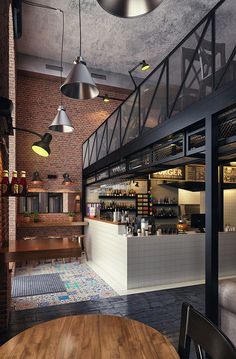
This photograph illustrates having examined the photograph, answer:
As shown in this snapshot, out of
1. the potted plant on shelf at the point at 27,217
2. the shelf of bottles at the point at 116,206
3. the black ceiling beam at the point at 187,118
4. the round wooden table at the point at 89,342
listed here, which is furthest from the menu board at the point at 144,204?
the round wooden table at the point at 89,342

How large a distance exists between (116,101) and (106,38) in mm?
2951

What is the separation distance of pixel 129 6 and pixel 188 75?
2.32 metres

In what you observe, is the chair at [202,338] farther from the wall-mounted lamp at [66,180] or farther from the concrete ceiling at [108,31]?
the wall-mounted lamp at [66,180]

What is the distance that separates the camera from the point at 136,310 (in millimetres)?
4184

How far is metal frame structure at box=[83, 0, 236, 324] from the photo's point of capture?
2971 millimetres

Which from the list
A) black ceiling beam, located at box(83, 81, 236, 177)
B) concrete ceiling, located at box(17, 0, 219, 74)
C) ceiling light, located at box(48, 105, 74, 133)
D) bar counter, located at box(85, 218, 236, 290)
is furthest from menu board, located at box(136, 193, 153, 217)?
ceiling light, located at box(48, 105, 74, 133)

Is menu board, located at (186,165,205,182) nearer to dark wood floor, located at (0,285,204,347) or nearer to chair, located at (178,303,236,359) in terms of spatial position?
dark wood floor, located at (0,285,204,347)

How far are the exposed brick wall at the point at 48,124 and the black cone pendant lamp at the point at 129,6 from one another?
8.07 meters

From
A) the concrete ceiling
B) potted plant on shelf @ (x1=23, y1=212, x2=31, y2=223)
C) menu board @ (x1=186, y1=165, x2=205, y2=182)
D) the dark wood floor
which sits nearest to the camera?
the dark wood floor

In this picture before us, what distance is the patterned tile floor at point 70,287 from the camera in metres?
4.71

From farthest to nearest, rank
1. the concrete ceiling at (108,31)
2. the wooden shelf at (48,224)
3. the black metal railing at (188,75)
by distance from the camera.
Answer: the wooden shelf at (48,224), the concrete ceiling at (108,31), the black metal railing at (188,75)

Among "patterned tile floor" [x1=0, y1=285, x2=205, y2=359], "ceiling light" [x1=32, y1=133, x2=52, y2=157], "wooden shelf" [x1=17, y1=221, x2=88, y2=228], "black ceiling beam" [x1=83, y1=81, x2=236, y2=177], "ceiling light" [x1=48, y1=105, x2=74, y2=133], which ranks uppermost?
"ceiling light" [x1=48, y1=105, x2=74, y2=133]

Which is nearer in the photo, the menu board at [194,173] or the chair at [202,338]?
the chair at [202,338]

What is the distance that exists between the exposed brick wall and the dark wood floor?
497cm
